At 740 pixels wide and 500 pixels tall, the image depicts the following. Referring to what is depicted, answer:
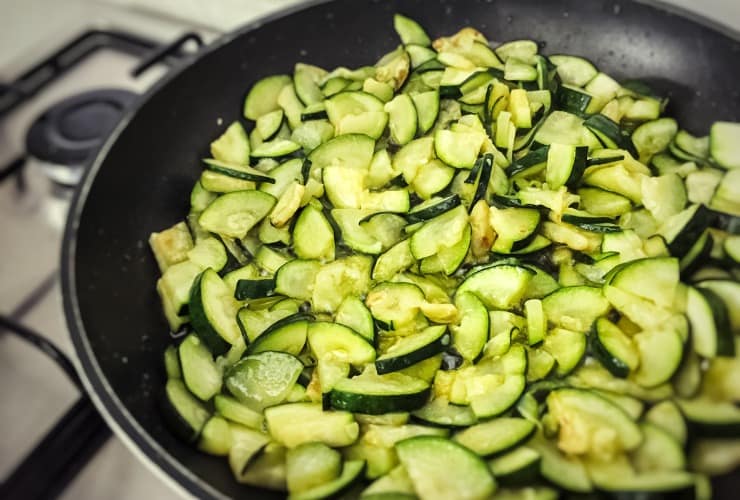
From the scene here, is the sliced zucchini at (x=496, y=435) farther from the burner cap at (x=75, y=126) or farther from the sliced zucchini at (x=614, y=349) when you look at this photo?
the burner cap at (x=75, y=126)

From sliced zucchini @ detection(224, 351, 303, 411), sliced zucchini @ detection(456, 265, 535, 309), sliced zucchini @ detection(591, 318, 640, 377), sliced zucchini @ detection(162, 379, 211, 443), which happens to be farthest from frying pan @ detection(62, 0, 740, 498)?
sliced zucchini @ detection(456, 265, 535, 309)

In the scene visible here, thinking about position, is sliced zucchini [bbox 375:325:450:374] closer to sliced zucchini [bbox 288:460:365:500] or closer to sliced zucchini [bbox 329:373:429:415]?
sliced zucchini [bbox 329:373:429:415]

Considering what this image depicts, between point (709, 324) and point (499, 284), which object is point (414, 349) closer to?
point (499, 284)

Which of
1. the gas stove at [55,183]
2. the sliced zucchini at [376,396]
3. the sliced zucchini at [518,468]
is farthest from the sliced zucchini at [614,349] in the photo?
the gas stove at [55,183]

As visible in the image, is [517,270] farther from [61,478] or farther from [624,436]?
[61,478]

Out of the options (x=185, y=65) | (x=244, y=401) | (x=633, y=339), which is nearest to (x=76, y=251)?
(x=244, y=401)

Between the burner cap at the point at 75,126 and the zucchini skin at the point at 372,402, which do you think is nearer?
the zucchini skin at the point at 372,402
